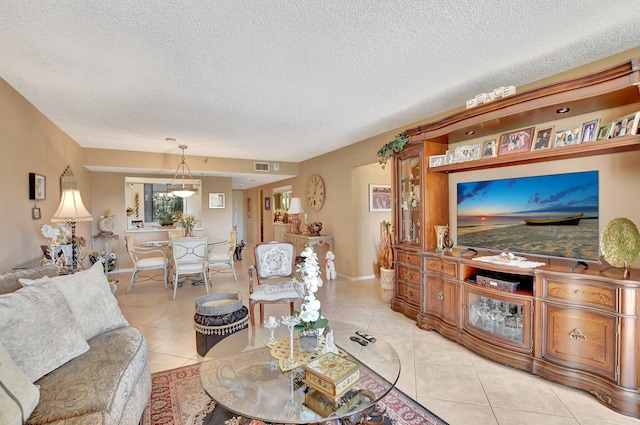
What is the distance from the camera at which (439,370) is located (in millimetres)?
2422

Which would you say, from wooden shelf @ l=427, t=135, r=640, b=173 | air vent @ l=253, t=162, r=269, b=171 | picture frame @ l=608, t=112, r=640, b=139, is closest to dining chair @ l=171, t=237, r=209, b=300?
air vent @ l=253, t=162, r=269, b=171

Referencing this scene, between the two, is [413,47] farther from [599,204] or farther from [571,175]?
[599,204]

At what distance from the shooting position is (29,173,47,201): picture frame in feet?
10.0

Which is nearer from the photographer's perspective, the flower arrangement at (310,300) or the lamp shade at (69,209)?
the flower arrangement at (310,300)

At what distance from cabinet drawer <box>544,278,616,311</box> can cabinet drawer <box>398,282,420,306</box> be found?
139 centimetres

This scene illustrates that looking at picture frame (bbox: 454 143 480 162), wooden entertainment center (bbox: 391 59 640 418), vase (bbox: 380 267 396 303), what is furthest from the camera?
vase (bbox: 380 267 396 303)

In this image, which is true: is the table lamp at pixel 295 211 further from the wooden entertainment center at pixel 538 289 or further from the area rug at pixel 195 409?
the area rug at pixel 195 409

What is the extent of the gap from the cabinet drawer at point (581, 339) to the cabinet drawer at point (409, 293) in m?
1.34

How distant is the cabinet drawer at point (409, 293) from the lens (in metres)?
3.49

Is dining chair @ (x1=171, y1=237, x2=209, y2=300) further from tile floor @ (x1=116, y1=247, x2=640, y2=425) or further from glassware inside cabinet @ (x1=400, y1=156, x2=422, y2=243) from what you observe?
glassware inside cabinet @ (x1=400, y1=156, x2=422, y2=243)

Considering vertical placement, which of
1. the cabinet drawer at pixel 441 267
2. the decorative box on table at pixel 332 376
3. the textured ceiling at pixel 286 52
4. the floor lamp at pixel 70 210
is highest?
the textured ceiling at pixel 286 52

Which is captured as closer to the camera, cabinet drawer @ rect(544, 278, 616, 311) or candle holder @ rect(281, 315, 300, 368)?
candle holder @ rect(281, 315, 300, 368)

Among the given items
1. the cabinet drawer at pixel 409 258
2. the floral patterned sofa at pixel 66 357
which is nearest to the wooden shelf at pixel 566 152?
the cabinet drawer at pixel 409 258

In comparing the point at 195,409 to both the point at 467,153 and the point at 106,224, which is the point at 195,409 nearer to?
the point at 467,153
